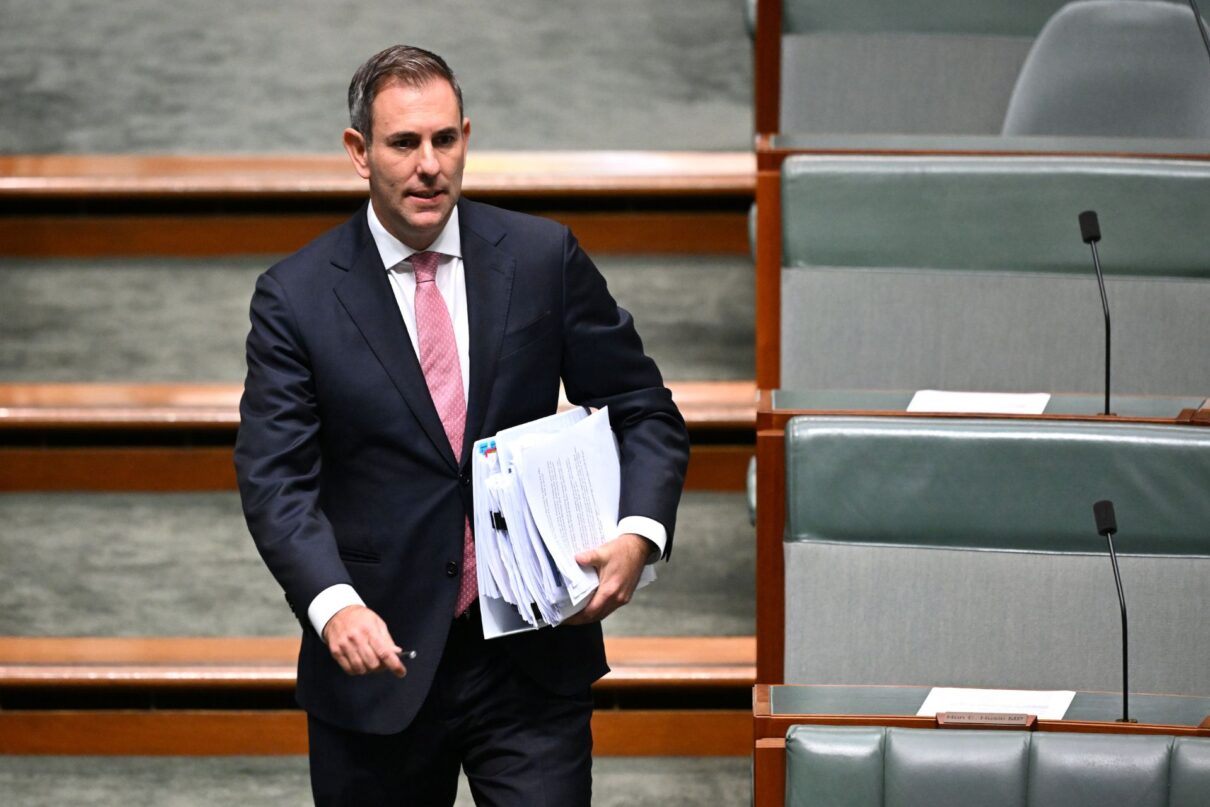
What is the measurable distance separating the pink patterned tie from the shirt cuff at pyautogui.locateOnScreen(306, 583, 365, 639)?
7 centimetres

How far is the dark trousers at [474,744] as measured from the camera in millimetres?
732

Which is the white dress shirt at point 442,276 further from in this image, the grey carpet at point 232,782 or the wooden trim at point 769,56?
the wooden trim at point 769,56

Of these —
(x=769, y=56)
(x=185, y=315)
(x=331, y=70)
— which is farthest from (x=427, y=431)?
(x=331, y=70)

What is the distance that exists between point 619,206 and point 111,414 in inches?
17.8

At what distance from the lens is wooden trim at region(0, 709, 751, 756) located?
3.65 feet

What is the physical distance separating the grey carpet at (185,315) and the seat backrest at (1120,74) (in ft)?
0.93

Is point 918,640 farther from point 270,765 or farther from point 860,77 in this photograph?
point 860,77

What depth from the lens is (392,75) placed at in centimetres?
71

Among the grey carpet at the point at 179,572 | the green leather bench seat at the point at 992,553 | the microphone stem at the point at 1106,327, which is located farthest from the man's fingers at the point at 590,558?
the grey carpet at the point at 179,572

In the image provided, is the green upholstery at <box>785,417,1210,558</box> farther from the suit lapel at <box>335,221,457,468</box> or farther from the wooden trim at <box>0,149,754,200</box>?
the wooden trim at <box>0,149,754,200</box>

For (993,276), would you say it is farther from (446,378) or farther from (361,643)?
(361,643)

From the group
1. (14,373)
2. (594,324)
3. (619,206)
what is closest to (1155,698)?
(594,324)

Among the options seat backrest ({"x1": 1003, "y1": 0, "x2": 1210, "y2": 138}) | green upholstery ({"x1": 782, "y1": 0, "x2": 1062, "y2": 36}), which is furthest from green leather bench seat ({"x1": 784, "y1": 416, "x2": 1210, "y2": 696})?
green upholstery ({"x1": 782, "y1": 0, "x2": 1062, "y2": 36})

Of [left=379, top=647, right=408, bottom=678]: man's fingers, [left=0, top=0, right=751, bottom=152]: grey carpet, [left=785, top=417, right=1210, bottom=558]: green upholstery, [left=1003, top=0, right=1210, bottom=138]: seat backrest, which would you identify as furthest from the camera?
[left=0, top=0, right=751, bottom=152]: grey carpet
